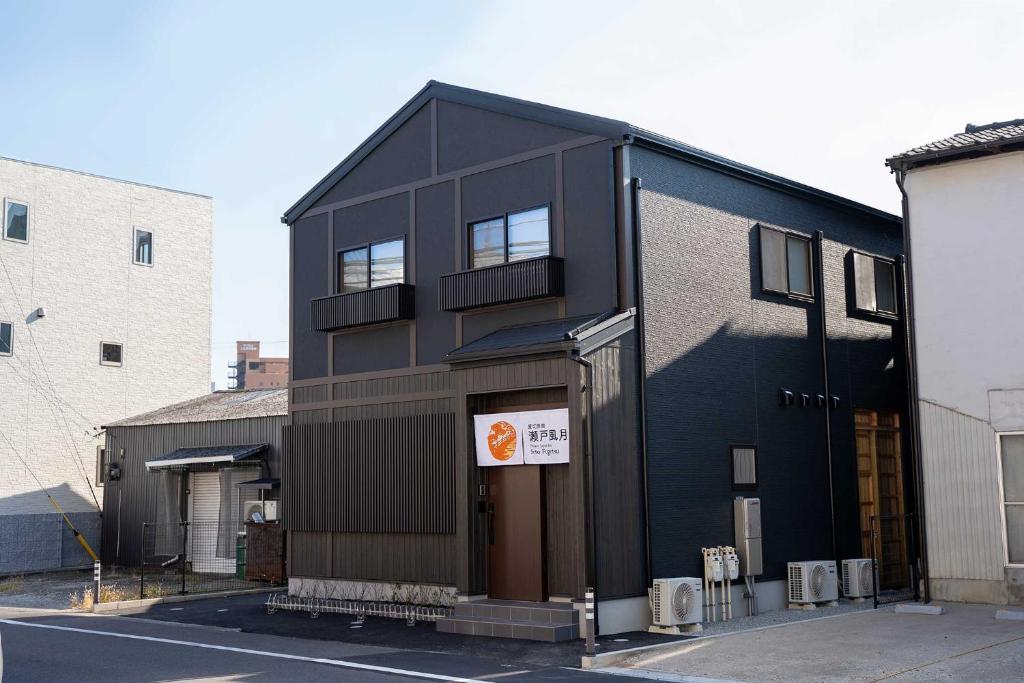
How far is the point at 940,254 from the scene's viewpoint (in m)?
16.9

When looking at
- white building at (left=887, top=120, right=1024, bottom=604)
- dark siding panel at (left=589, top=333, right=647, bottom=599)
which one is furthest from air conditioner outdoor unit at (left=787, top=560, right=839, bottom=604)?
dark siding panel at (left=589, top=333, right=647, bottom=599)

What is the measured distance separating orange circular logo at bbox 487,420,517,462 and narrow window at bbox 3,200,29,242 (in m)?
19.2

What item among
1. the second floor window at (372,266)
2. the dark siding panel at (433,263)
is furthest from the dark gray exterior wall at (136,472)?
the dark siding panel at (433,263)

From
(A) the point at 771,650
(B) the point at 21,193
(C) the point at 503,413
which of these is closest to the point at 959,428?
(A) the point at 771,650

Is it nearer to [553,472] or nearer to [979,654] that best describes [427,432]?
[553,472]

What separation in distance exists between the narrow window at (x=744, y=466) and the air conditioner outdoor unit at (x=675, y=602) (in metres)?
2.45

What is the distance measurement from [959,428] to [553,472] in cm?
637

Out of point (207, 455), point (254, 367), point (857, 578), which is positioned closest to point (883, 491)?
point (857, 578)

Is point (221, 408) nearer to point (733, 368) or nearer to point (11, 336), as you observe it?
point (11, 336)

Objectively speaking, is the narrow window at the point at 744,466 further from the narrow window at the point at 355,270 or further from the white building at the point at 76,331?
the white building at the point at 76,331

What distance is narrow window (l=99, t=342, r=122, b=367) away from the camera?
31125mm

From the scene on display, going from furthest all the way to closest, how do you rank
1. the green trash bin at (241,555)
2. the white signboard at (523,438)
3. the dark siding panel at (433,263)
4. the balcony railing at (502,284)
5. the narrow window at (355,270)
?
the green trash bin at (241,555)
the narrow window at (355,270)
the dark siding panel at (433,263)
the balcony railing at (502,284)
the white signboard at (523,438)

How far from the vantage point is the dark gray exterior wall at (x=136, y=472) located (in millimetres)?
26344

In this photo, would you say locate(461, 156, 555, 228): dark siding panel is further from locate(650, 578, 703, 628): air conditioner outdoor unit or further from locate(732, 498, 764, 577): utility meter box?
locate(650, 578, 703, 628): air conditioner outdoor unit
